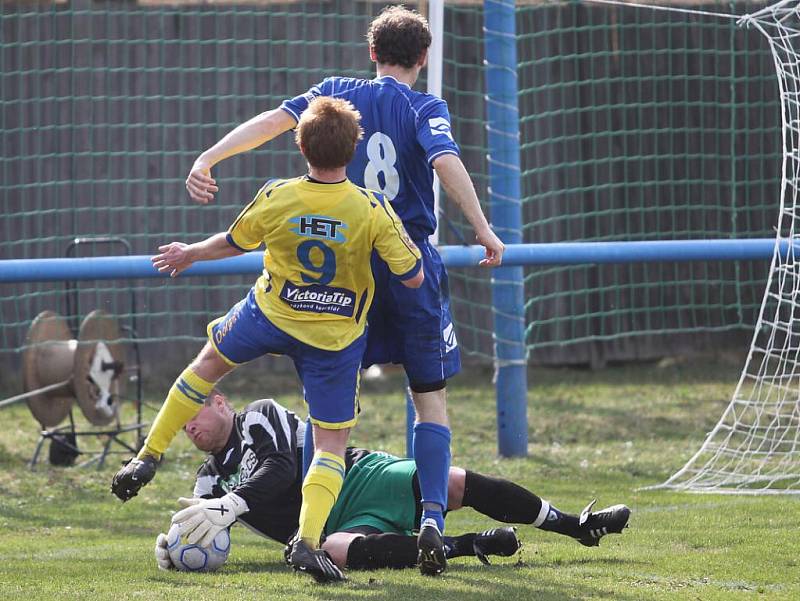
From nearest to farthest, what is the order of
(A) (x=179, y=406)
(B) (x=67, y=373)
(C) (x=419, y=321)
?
(A) (x=179, y=406), (C) (x=419, y=321), (B) (x=67, y=373)

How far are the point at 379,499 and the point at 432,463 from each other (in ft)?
1.39

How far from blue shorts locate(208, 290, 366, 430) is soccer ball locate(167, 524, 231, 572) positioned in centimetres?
61

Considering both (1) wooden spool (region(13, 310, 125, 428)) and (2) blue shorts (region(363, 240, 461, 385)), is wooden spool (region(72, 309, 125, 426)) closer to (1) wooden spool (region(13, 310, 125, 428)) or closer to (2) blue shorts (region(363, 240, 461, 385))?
(1) wooden spool (region(13, 310, 125, 428))

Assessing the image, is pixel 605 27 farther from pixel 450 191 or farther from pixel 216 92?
pixel 450 191

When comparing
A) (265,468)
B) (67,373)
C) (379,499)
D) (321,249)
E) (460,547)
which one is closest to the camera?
(321,249)

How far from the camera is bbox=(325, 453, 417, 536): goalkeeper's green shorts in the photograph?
488 cm

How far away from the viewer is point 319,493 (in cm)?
426

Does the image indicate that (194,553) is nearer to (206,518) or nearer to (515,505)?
(206,518)

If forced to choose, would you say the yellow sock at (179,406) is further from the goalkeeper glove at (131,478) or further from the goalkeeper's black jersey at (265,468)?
the goalkeeper's black jersey at (265,468)

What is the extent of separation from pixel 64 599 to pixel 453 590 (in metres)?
1.24

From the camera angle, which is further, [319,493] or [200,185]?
[200,185]

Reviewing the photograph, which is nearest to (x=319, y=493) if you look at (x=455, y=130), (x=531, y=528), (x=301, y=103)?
(x=301, y=103)

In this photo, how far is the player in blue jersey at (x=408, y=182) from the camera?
454 centimetres

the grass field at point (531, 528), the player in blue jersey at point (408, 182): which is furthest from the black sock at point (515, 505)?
the player in blue jersey at point (408, 182)
